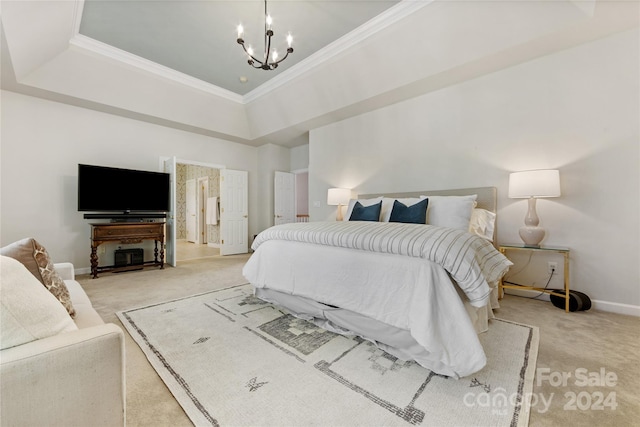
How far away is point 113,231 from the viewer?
3.95 metres

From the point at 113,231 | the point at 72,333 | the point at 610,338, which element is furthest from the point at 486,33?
the point at 113,231

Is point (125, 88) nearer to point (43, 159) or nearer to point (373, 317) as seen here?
point (43, 159)

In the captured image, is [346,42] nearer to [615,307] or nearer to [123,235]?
[615,307]

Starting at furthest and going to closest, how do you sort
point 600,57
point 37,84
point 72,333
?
point 37,84
point 600,57
point 72,333

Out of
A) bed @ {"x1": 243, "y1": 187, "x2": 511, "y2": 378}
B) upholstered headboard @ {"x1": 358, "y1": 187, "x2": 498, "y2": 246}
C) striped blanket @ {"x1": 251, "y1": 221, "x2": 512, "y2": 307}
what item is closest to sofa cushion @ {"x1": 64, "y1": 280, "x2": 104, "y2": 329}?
bed @ {"x1": 243, "y1": 187, "x2": 511, "y2": 378}

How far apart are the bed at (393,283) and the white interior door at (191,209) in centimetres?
634

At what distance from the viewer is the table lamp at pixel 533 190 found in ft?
8.54

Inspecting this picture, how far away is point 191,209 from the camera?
8289 mm

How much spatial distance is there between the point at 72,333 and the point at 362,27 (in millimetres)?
3830

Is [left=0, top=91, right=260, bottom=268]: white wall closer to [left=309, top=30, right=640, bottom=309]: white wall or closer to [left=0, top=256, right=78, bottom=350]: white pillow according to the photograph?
[left=0, top=256, right=78, bottom=350]: white pillow

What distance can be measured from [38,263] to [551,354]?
2.97m

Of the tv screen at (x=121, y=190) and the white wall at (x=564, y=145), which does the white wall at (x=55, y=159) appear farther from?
the white wall at (x=564, y=145)

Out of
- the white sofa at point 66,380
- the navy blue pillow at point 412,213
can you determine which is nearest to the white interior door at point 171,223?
the navy blue pillow at point 412,213

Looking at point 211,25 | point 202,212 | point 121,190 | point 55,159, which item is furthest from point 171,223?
point 202,212
